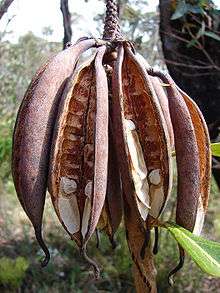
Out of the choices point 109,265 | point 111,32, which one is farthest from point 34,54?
point 111,32

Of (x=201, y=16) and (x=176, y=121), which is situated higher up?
(x=201, y=16)

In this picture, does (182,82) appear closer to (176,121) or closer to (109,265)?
(176,121)

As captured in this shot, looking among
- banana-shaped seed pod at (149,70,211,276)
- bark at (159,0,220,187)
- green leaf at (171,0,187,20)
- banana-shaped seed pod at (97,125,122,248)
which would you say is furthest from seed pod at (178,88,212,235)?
bark at (159,0,220,187)

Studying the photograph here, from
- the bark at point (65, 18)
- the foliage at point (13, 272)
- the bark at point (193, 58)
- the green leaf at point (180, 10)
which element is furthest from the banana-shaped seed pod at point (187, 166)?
the foliage at point (13, 272)

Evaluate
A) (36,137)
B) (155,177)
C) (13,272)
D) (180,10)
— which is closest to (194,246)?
(155,177)

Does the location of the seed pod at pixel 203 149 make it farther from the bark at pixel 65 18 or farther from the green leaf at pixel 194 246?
the bark at pixel 65 18

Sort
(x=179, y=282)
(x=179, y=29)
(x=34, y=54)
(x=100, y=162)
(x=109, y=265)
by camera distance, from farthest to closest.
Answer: (x=34, y=54), (x=109, y=265), (x=179, y=282), (x=179, y=29), (x=100, y=162)
